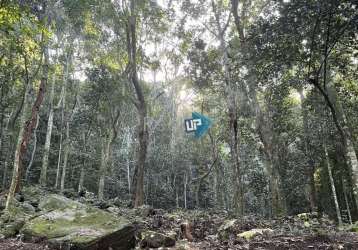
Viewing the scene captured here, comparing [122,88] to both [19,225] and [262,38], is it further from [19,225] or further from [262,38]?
[19,225]

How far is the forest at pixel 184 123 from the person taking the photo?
25.3ft

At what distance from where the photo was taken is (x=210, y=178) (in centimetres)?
3422

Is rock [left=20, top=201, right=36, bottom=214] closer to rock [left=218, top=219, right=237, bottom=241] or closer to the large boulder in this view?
the large boulder

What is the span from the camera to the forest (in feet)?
25.3

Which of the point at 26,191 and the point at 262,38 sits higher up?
the point at 262,38

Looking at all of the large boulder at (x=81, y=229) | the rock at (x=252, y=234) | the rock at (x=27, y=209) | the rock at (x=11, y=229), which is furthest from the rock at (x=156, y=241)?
the rock at (x=27, y=209)

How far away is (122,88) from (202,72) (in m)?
5.21

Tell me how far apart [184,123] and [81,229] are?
6649 millimetres

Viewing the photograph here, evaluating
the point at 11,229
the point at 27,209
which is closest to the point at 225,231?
the point at 11,229

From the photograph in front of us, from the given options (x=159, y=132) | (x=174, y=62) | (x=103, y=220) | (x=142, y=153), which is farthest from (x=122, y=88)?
(x=103, y=220)

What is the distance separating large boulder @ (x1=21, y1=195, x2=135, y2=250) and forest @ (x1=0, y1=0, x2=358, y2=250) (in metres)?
0.03

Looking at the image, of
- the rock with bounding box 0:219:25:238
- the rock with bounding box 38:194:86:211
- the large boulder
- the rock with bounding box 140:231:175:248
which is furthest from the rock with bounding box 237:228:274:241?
the rock with bounding box 0:219:25:238

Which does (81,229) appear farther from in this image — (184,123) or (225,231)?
(184,123)

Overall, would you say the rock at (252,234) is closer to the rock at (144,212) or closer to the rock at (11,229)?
the rock at (144,212)
